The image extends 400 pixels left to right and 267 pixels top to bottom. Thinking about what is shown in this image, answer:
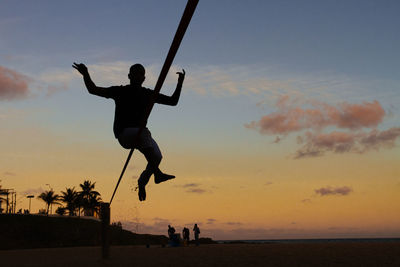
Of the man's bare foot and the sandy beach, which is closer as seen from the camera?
the man's bare foot

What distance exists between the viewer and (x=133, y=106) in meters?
5.24

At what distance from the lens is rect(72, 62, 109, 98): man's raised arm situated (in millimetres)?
4965

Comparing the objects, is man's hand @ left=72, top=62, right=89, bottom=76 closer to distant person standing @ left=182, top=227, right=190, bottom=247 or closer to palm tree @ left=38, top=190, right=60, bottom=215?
distant person standing @ left=182, top=227, right=190, bottom=247

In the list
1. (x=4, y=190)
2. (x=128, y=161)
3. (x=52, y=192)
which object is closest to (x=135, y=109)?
(x=128, y=161)

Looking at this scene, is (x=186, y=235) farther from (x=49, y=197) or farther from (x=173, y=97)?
(x=49, y=197)

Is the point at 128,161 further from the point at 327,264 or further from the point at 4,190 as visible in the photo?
the point at 4,190

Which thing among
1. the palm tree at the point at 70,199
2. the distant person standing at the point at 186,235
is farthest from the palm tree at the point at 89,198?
the distant person standing at the point at 186,235

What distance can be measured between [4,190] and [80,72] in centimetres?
8864

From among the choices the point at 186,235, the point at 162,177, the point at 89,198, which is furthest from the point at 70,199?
the point at 162,177

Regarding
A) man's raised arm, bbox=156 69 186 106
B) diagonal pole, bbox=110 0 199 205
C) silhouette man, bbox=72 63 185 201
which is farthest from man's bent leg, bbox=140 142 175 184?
diagonal pole, bbox=110 0 199 205

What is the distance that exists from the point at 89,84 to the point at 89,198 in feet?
306

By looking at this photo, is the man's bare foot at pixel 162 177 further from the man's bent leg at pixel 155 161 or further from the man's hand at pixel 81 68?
the man's hand at pixel 81 68

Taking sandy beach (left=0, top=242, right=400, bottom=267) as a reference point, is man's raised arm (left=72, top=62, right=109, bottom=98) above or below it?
above

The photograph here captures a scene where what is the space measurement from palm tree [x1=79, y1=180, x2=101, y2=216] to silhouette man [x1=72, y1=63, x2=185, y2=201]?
9181 centimetres
